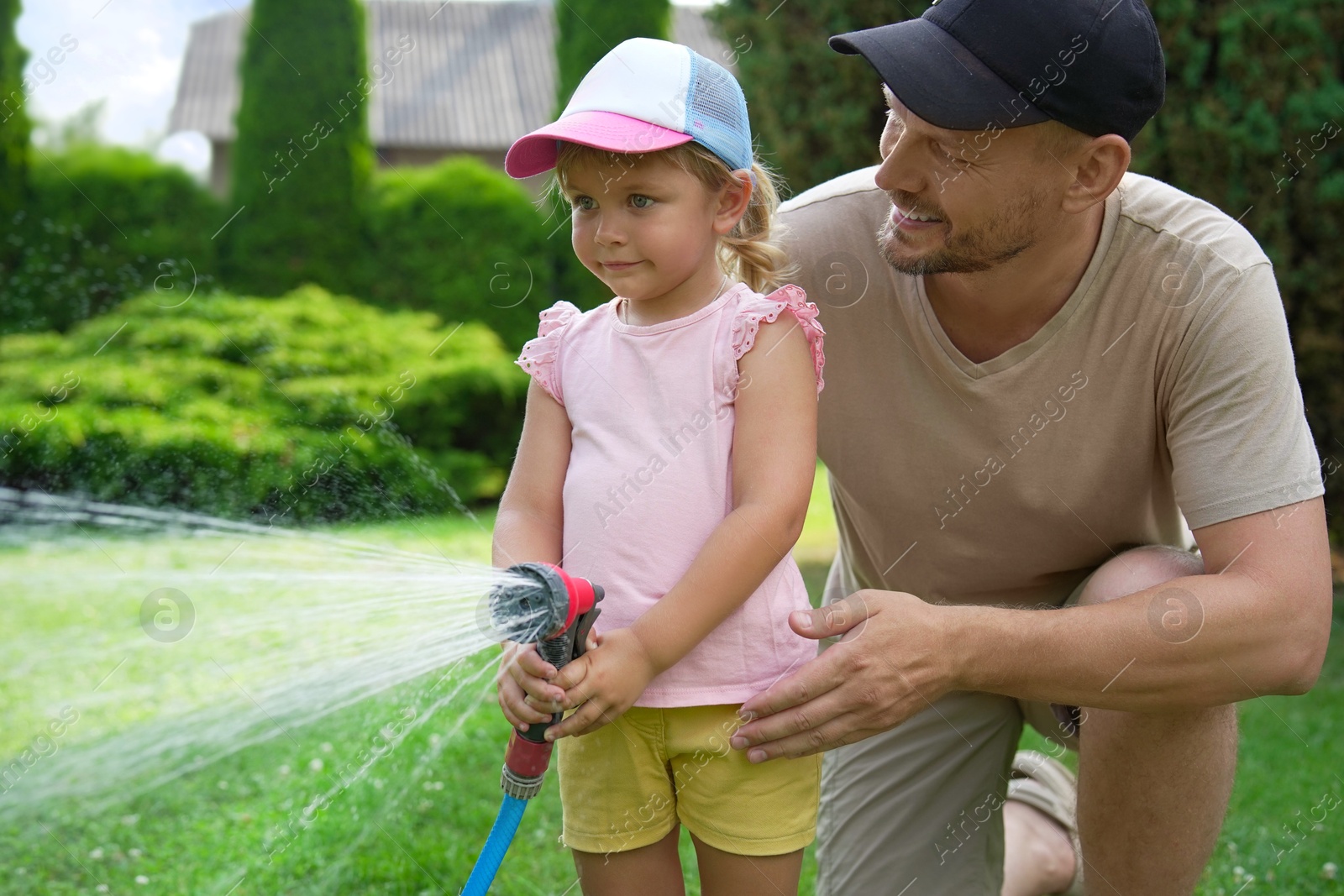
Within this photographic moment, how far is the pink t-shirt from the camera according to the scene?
6.63ft

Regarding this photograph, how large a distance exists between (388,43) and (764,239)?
26.4 meters

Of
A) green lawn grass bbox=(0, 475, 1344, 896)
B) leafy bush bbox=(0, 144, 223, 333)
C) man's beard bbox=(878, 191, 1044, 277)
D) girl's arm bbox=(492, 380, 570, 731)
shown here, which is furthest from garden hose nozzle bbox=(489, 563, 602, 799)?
leafy bush bbox=(0, 144, 223, 333)

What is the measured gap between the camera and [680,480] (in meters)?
2.05

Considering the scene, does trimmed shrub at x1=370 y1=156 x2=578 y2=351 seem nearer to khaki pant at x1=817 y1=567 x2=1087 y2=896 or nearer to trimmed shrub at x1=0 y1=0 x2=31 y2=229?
trimmed shrub at x1=0 y1=0 x2=31 y2=229

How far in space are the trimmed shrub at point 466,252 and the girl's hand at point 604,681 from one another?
886 cm

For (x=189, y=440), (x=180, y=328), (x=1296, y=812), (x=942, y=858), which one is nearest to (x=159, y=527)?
(x=189, y=440)

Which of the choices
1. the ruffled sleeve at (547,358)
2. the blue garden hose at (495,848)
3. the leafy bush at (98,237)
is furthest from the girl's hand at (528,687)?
the leafy bush at (98,237)

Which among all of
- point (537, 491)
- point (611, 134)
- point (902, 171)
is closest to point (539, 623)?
point (537, 491)

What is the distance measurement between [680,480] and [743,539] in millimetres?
174

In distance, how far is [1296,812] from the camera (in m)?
3.54

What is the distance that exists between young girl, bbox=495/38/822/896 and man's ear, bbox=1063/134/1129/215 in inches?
26.6

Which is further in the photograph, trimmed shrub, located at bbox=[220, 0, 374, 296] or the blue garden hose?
trimmed shrub, located at bbox=[220, 0, 374, 296]

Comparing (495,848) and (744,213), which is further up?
(744,213)

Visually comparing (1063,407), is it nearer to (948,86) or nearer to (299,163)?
(948,86)
